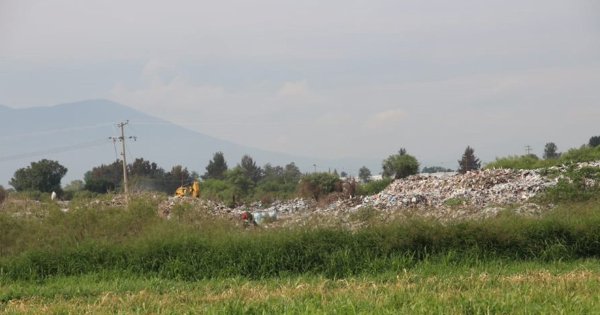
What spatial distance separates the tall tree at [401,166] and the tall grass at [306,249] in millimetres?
24096

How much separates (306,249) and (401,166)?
2560cm

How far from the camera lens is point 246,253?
10305 mm

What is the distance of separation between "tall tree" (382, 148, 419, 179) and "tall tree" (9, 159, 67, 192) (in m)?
17.4

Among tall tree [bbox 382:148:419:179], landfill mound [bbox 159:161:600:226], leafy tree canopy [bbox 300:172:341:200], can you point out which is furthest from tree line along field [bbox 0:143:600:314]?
tall tree [bbox 382:148:419:179]

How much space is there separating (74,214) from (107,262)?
1514 mm

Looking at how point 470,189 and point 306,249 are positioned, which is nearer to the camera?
point 306,249

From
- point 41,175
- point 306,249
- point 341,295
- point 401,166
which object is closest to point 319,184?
point 401,166

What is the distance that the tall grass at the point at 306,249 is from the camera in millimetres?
10133

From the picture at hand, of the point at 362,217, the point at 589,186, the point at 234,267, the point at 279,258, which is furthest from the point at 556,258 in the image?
the point at 589,186

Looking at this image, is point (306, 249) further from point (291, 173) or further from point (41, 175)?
point (291, 173)

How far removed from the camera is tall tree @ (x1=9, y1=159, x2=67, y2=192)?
36.2 m

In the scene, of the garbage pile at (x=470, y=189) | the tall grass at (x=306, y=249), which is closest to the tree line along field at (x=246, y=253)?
the tall grass at (x=306, y=249)

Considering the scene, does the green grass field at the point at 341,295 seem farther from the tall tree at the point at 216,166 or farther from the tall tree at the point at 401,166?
the tall tree at the point at 216,166

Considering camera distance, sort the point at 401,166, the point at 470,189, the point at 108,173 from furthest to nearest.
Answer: the point at 108,173 < the point at 401,166 < the point at 470,189
